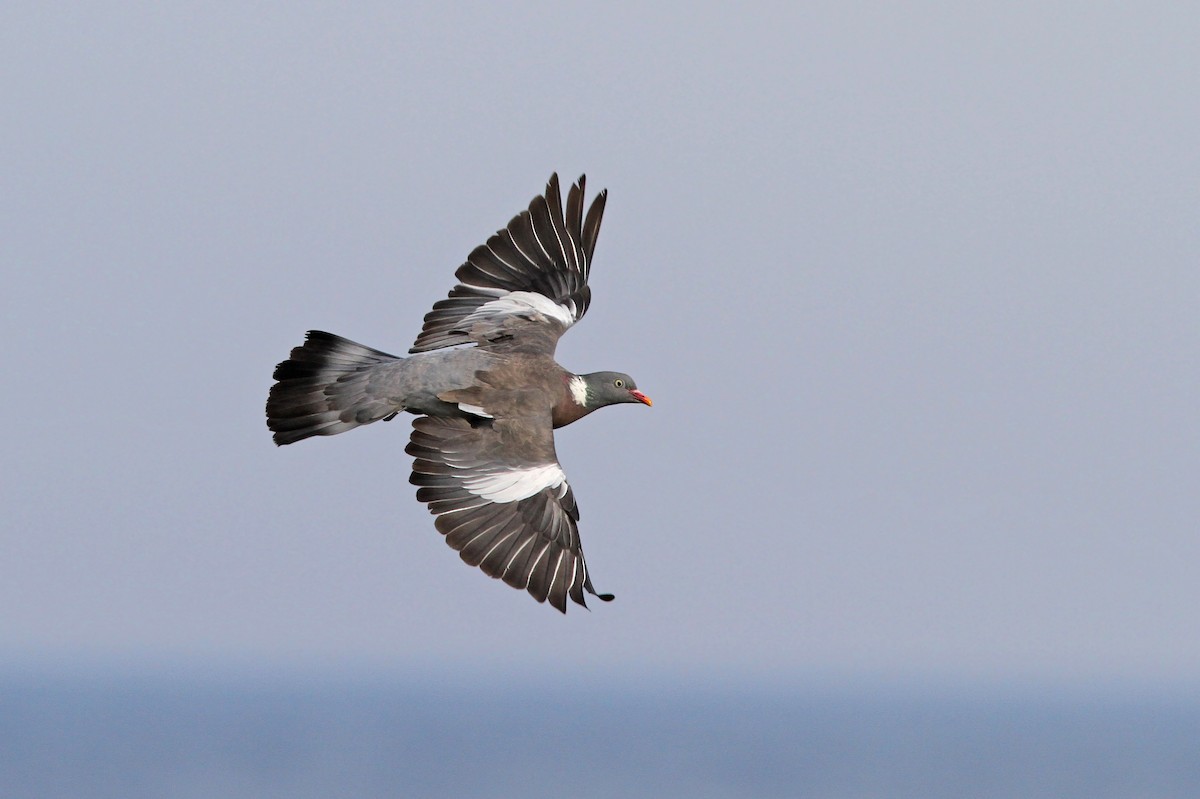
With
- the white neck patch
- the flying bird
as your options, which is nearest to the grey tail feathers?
the flying bird

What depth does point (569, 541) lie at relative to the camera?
13.7 metres

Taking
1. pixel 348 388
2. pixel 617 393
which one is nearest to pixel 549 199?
pixel 617 393

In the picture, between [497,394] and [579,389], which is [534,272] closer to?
[579,389]

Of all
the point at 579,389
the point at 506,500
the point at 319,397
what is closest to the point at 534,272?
the point at 579,389

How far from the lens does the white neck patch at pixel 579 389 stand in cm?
1509

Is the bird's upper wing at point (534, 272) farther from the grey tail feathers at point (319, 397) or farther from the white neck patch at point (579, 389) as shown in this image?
the grey tail feathers at point (319, 397)

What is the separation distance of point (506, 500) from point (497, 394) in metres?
1.09

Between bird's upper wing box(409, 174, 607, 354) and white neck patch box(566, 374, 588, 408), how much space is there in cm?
55

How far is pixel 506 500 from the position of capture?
44.7ft

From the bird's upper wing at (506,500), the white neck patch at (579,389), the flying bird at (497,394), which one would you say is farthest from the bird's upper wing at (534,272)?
the bird's upper wing at (506,500)

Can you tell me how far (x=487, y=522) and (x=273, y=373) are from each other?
2.50 metres

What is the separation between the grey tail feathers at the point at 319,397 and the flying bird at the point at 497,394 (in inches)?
0.5

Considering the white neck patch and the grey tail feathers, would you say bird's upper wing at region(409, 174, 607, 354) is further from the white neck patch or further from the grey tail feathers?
the grey tail feathers

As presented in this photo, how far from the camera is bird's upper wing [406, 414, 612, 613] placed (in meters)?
13.3
